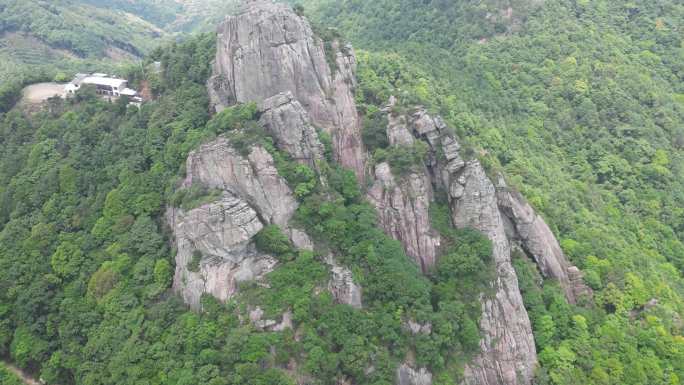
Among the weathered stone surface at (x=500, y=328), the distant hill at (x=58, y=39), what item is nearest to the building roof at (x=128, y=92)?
the weathered stone surface at (x=500, y=328)

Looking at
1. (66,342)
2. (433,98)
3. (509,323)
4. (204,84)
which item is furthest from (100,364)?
(433,98)

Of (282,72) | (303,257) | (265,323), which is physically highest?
(282,72)

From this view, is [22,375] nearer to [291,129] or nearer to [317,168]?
[317,168]

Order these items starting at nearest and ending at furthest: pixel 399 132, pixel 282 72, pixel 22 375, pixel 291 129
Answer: pixel 22 375
pixel 291 129
pixel 399 132
pixel 282 72

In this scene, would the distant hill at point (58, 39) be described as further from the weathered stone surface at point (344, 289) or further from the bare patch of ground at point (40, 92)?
the weathered stone surface at point (344, 289)

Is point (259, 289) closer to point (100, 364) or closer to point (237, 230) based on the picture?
point (237, 230)

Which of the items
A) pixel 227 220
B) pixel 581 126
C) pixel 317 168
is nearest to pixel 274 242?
pixel 227 220
